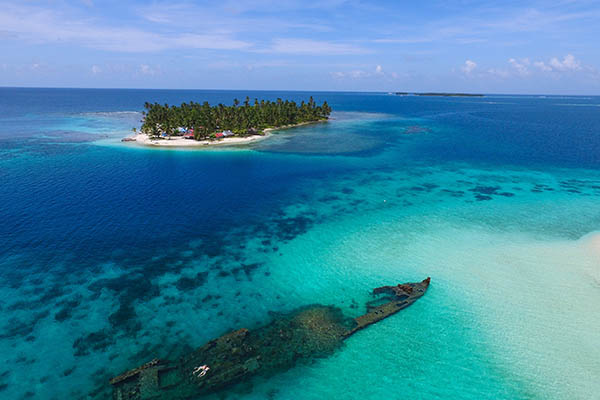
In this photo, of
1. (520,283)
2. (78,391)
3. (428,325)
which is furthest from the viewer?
(520,283)

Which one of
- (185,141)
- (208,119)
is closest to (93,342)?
(185,141)

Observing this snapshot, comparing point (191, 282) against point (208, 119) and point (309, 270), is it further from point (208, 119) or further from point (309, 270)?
point (208, 119)

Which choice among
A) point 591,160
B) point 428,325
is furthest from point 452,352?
point 591,160

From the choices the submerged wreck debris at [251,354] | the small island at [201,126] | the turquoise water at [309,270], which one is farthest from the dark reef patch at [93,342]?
the small island at [201,126]

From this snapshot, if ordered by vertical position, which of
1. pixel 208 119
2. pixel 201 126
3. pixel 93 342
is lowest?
pixel 93 342

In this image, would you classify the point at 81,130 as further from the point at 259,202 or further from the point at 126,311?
the point at 126,311
